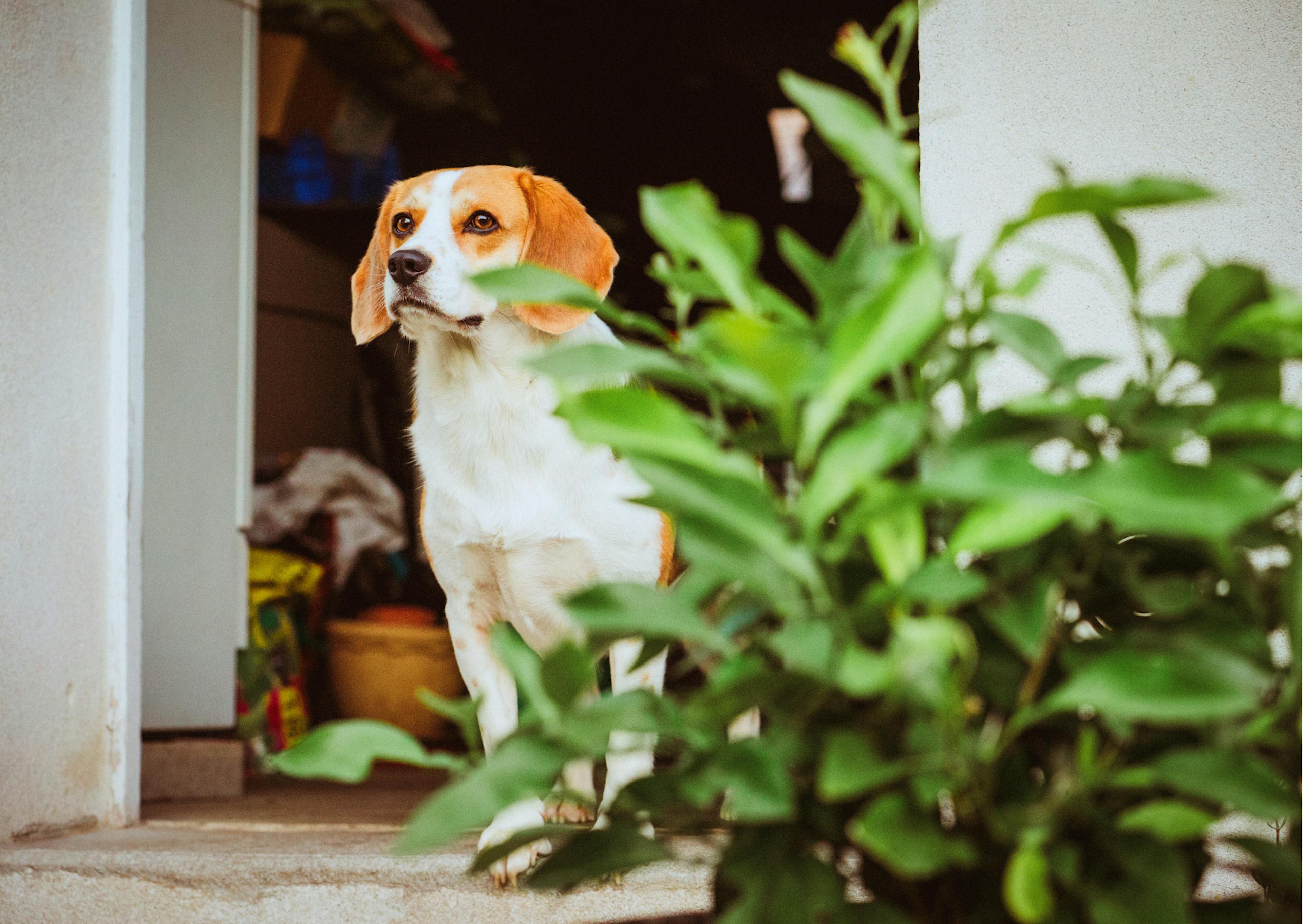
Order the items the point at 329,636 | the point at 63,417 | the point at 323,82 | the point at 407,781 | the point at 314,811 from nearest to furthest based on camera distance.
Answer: the point at 63,417
the point at 314,811
the point at 407,781
the point at 329,636
the point at 323,82

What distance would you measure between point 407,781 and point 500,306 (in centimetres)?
155

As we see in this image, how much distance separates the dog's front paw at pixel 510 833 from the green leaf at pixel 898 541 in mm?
1061

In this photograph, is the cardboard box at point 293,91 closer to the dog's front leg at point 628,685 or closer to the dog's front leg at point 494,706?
the dog's front leg at point 494,706

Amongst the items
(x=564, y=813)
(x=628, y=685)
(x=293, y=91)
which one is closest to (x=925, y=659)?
(x=628, y=685)

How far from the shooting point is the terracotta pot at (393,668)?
319cm

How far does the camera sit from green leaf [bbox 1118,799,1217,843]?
443 millimetres

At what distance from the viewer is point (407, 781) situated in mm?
2820

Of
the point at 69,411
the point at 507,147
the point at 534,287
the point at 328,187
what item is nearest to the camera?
the point at 534,287

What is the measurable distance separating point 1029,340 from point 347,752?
39 cm

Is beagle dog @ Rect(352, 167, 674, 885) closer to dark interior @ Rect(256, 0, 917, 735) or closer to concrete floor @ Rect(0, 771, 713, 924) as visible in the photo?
concrete floor @ Rect(0, 771, 713, 924)

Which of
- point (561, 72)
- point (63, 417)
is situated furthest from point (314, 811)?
point (561, 72)

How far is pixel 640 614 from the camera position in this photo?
1.52ft

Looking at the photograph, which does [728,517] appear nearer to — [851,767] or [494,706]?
[851,767]

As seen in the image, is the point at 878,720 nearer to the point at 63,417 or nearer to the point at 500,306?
the point at 500,306
